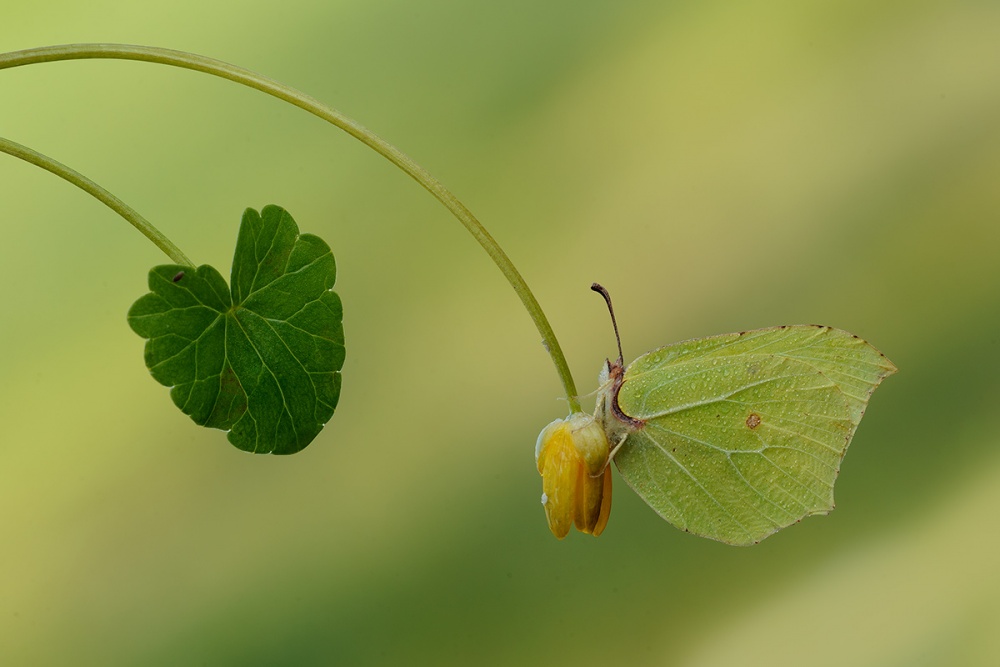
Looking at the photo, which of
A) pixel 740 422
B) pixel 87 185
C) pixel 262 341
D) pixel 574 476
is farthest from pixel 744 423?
pixel 87 185

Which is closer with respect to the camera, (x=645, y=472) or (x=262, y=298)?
(x=262, y=298)

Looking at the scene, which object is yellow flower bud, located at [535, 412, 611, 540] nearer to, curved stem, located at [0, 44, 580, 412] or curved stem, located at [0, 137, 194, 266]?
curved stem, located at [0, 44, 580, 412]

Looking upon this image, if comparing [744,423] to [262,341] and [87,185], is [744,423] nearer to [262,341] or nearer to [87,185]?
[262,341]

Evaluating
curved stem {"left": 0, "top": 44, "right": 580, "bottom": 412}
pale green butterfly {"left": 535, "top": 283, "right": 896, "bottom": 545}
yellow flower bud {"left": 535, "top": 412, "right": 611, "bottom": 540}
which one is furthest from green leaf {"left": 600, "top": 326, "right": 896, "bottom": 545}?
curved stem {"left": 0, "top": 44, "right": 580, "bottom": 412}

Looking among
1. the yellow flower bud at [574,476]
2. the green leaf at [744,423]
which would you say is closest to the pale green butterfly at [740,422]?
the green leaf at [744,423]

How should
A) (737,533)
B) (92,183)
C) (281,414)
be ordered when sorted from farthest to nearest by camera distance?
(737,533) → (281,414) → (92,183)

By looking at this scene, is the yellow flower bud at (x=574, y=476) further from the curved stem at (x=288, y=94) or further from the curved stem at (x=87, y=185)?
the curved stem at (x=87, y=185)

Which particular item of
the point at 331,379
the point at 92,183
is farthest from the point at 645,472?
the point at 92,183

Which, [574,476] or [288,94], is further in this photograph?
[574,476]

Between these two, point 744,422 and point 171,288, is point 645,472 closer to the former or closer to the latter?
point 744,422
